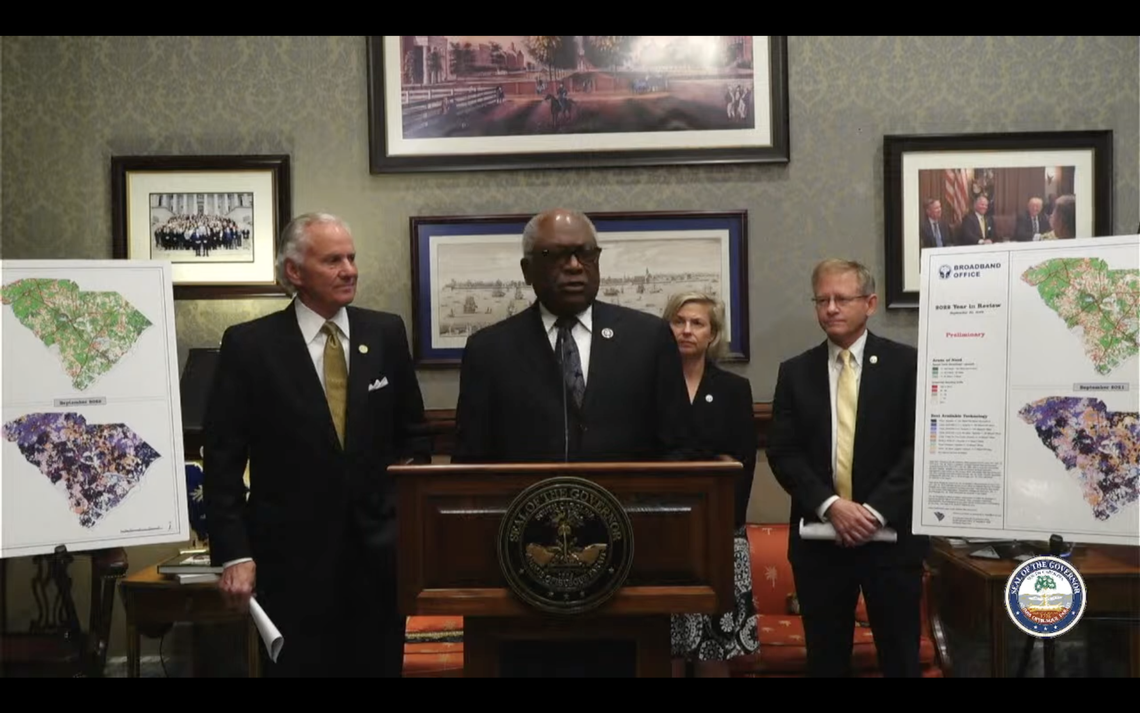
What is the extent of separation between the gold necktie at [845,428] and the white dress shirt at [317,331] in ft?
5.12

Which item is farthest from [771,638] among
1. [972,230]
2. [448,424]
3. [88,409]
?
[88,409]

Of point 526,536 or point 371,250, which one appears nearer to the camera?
point 526,536

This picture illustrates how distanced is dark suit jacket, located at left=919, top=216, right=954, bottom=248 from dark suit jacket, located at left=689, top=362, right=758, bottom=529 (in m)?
1.32

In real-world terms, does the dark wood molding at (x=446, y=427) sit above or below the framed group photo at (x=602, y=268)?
below

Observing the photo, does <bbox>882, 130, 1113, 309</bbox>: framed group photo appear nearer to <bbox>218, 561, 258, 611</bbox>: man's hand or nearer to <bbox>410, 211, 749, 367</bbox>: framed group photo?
<bbox>410, 211, 749, 367</bbox>: framed group photo

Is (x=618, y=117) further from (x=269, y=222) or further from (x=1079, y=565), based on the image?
(x=1079, y=565)

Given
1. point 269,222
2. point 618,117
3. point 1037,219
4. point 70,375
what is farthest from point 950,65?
point 70,375

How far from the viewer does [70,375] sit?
9.83 ft

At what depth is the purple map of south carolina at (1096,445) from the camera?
9.54 ft

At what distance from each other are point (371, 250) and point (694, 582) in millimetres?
2931

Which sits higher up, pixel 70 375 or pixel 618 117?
pixel 618 117

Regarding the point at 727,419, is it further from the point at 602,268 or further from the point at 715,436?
the point at 602,268

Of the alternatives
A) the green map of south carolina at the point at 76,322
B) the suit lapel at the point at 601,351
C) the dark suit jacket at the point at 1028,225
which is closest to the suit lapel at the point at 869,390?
the suit lapel at the point at 601,351

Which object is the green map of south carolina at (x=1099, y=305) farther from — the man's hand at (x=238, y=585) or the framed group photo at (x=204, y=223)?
the framed group photo at (x=204, y=223)
